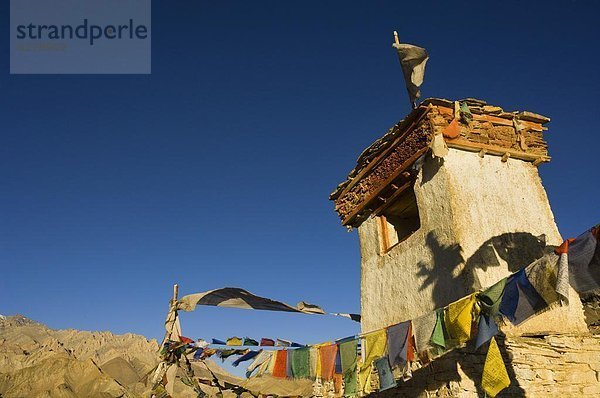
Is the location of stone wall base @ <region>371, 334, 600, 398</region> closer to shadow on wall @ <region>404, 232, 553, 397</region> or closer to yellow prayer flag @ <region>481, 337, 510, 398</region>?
shadow on wall @ <region>404, 232, 553, 397</region>

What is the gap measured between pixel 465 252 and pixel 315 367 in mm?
3467

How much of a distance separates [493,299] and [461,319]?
1.70 ft

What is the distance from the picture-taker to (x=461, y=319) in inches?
205

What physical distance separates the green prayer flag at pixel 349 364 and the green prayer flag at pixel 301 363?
42.2 inches

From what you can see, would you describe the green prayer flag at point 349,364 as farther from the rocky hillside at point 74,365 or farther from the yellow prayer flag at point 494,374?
the rocky hillside at point 74,365

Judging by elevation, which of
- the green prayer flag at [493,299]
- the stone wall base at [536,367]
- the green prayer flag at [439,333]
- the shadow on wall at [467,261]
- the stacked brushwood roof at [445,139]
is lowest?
the stone wall base at [536,367]

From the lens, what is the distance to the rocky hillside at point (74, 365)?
51.9 metres

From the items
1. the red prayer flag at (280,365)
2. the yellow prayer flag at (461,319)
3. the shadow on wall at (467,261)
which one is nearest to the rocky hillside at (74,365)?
the red prayer flag at (280,365)

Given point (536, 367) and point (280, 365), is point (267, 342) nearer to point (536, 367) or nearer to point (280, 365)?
point (280, 365)

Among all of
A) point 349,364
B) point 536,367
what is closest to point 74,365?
point 349,364

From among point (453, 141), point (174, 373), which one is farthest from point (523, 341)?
point (174, 373)

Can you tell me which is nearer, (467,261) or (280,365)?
(467,261)

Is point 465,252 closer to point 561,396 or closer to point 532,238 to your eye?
point 532,238

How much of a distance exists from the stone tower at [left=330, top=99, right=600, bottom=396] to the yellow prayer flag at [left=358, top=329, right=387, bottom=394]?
3.26 feet
